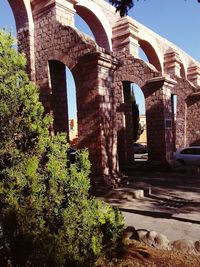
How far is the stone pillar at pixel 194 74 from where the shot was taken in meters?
22.8

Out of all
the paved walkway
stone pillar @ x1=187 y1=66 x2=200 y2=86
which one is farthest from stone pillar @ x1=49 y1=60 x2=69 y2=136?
stone pillar @ x1=187 y1=66 x2=200 y2=86

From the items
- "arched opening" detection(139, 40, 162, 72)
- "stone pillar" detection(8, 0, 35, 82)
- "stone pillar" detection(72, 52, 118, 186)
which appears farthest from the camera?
"arched opening" detection(139, 40, 162, 72)

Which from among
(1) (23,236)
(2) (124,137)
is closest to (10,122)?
(1) (23,236)

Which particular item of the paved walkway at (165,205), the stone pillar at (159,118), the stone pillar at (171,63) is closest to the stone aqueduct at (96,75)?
the stone pillar at (159,118)

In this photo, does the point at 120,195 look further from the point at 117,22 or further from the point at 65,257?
the point at 117,22

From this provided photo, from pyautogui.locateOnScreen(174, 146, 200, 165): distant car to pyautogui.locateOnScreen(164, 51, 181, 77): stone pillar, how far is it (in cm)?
611

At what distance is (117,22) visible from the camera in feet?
49.2

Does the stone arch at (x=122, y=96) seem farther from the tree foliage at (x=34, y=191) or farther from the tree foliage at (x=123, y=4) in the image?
the tree foliage at (x=34, y=191)

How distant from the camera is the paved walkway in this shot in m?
5.36

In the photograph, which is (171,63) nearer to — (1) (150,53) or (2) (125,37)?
(1) (150,53)

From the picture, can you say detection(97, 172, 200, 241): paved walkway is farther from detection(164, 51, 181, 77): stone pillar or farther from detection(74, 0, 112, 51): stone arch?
detection(164, 51, 181, 77): stone pillar

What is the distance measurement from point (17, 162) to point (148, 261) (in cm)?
208

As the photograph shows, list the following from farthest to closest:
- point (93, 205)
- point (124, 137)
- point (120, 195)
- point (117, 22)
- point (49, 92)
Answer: point (117, 22) → point (124, 137) → point (49, 92) → point (120, 195) → point (93, 205)

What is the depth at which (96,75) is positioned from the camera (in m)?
8.38
